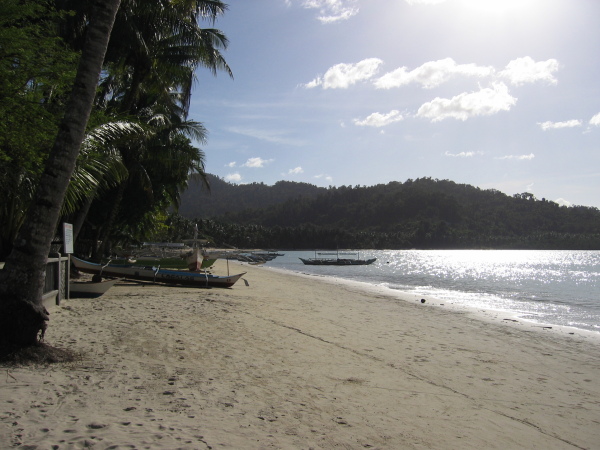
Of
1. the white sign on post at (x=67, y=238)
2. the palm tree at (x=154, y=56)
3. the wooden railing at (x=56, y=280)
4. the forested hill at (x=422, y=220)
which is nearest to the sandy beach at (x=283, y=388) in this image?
the wooden railing at (x=56, y=280)

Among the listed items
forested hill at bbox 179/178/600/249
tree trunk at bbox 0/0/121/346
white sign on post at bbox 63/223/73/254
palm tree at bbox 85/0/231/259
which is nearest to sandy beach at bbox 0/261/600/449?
tree trunk at bbox 0/0/121/346

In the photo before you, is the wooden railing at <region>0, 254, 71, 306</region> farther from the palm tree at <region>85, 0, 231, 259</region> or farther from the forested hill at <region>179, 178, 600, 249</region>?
the forested hill at <region>179, 178, 600, 249</region>

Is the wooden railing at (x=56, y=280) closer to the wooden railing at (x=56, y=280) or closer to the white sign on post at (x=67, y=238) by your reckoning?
the wooden railing at (x=56, y=280)

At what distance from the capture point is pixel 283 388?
5.18m

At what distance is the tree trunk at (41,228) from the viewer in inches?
189

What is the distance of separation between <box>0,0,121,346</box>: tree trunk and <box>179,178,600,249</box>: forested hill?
125m

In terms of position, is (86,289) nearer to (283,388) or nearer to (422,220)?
(283,388)

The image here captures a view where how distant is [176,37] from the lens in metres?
17.3

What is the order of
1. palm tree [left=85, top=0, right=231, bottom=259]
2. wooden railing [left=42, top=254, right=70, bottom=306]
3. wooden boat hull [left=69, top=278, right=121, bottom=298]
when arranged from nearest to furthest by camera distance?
wooden railing [left=42, top=254, right=70, bottom=306], wooden boat hull [left=69, top=278, right=121, bottom=298], palm tree [left=85, top=0, right=231, bottom=259]

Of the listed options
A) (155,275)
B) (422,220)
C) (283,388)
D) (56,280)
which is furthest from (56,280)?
(422,220)

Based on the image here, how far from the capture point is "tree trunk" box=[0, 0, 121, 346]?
4801 mm

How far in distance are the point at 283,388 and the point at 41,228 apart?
318 cm

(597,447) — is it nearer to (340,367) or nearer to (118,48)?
(340,367)

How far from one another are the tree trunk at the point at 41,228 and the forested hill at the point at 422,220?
125498mm
